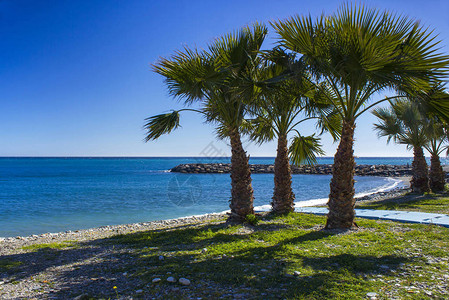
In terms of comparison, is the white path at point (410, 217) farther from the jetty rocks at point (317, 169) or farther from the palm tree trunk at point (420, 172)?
the jetty rocks at point (317, 169)

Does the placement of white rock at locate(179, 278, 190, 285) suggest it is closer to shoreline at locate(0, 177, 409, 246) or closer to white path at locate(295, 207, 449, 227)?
shoreline at locate(0, 177, 409, 246)

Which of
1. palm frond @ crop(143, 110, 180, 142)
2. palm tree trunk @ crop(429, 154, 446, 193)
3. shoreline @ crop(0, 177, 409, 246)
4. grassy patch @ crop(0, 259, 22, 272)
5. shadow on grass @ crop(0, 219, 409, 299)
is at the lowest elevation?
shoreline @ crop(0, 177, 409, 246)

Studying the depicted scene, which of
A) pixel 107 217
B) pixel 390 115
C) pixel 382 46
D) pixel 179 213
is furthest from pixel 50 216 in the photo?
pixel 390 115

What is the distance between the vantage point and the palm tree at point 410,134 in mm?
16531


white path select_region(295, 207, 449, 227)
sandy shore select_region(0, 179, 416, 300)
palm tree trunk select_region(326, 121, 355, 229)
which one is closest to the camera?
sandy shore select_region(0, 179, 416, 300)

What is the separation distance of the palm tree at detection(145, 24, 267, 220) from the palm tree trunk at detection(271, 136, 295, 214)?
2117 millimetres

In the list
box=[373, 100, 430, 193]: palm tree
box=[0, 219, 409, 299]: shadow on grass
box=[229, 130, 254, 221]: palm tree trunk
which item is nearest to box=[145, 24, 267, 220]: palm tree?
box=[229, 130, 254, 221]: palm tree trunk

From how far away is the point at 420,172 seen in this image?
17516 millimetres

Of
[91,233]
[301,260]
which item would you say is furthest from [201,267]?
[91,233]

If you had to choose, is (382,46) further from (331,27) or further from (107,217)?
(107,217)

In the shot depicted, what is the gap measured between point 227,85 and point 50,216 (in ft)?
48.2

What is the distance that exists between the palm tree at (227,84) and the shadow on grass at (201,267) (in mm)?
2431

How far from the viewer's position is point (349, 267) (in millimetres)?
5078

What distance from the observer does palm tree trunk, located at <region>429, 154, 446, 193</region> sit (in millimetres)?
17984
